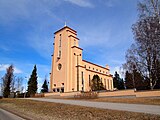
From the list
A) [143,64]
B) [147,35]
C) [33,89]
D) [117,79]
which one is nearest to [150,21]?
[147,35]

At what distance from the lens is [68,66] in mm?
49219

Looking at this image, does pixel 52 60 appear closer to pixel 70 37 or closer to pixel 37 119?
pixel 70 37

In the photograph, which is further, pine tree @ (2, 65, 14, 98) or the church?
pine tree @ (2, 65, 14, 98)

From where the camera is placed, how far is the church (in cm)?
4795

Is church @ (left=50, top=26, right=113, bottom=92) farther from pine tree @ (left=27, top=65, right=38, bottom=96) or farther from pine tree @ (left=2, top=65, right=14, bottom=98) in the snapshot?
pine tree @ (left=2, top=65, right=14, bottom=98)

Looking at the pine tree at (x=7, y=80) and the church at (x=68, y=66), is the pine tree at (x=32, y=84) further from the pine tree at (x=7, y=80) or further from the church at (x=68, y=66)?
the pine tree at (x=7, y=80)

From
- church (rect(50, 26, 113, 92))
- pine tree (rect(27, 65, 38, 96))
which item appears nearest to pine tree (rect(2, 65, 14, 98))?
pine tree (rect(27, 65, 38, 96))

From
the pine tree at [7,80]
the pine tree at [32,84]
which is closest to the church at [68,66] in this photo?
the pine tree at [32,84]

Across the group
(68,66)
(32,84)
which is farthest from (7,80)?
(68,66)

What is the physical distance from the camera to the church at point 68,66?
47.9 m

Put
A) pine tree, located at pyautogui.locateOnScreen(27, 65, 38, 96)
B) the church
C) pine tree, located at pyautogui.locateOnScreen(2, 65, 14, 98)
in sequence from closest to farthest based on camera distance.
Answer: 1. the church
2. pine tree, located at pyautogui.locateOnScreen(2, 65, 14, 98)
3. pine tree, located at pyautogui.locateOnScreen(27, 65, 38, 96)

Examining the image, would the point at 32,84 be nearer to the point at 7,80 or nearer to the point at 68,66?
the point at 7,80

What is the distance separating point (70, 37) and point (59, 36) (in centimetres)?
506

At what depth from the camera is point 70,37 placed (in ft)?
175
